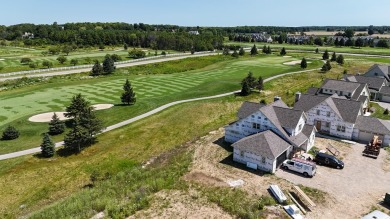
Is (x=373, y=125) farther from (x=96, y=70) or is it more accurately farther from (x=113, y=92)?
(x=96, y=70)

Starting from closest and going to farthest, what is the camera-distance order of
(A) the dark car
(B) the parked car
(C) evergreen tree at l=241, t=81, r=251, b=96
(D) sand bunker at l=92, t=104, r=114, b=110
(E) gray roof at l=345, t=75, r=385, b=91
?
1. (B) the parked car
2. (A) the dark car
3. (D) sand bunker at l=92, t=104, r=114, b=110
4. (E) gray roof at l=345, t=75, r=385, b=91
5. (C) evergreen tree at l=241, t=81, r=251, b=96

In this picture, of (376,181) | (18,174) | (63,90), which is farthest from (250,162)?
(63,90)

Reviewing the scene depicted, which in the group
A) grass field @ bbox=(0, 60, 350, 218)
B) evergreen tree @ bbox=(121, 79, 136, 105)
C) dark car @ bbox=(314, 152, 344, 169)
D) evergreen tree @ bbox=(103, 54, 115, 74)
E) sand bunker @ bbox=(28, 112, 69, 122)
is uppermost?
evergreen tree @ bbox=(103, 54, 115, 74)

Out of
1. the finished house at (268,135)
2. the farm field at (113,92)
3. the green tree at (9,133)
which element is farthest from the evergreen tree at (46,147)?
the finished house at (268,135)

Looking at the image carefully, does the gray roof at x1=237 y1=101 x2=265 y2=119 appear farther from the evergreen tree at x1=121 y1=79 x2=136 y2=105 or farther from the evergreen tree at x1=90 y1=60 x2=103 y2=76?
the evergreen tree at x1=90 y1=60 x2=103 y2=76

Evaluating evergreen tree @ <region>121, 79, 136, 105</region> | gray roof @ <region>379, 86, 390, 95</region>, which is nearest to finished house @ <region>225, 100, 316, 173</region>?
evergreen tree @ <region>121, 79, 136, 105</region>

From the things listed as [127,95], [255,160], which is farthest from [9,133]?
[255,160]
